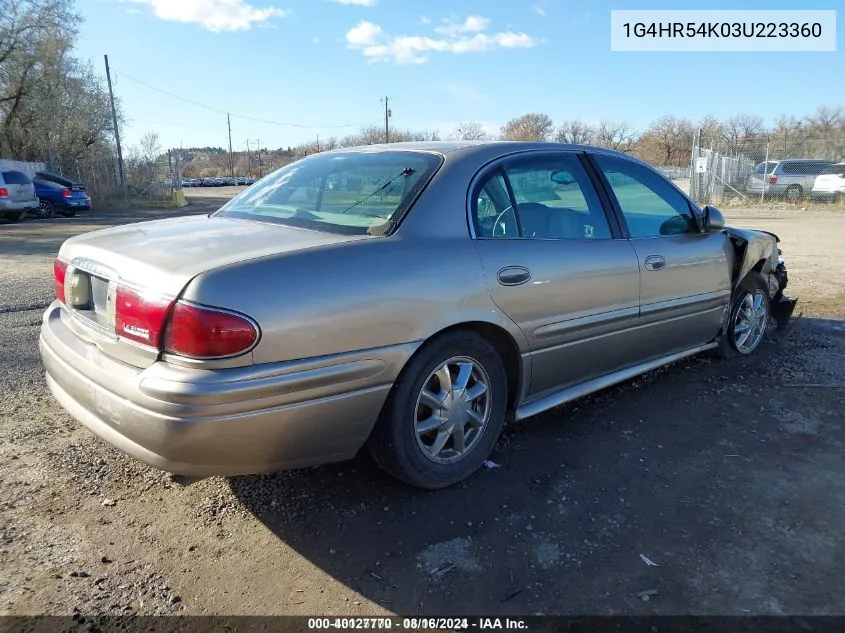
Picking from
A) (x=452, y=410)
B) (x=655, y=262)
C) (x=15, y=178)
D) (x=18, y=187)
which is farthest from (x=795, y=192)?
(x=15, y=178)

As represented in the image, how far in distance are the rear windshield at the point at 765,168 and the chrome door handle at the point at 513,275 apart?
969 inches

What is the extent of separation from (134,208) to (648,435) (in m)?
25.6

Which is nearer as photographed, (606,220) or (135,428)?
(135,428)

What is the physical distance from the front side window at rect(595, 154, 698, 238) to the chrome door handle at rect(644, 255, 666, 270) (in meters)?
0.16

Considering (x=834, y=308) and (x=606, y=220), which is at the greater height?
(x=606, y=220)

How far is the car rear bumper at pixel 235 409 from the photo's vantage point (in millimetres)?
2100

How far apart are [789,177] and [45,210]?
84.2ft

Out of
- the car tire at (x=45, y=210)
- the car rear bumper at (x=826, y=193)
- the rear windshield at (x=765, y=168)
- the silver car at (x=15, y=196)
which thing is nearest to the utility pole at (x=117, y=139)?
the car tire at (x=45, y=210)

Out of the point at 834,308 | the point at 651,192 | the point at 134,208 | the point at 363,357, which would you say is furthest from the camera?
the point at 134,208

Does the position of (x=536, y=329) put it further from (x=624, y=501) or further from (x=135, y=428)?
(x=135, y=428)

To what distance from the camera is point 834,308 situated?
20.8 ft

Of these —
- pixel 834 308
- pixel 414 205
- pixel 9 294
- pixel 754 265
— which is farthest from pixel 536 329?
pixel 9 294

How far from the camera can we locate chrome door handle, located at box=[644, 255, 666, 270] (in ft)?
11.8

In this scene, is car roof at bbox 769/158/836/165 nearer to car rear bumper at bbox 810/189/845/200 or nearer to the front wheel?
car rear bumper at bbox 810/189/845/200
